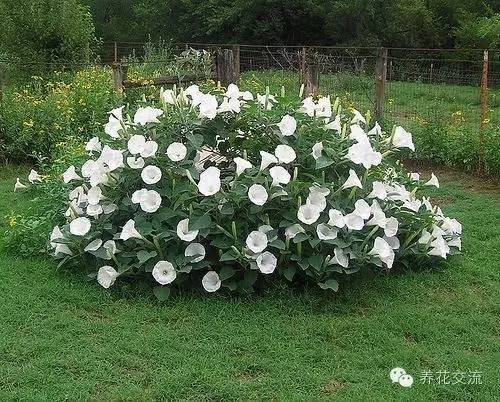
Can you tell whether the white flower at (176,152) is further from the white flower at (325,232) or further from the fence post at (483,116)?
the fence post at (483,116)

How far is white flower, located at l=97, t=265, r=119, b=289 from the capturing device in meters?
4.33

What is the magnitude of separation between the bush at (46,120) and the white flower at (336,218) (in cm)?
460

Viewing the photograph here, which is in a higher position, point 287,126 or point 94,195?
point 287,126

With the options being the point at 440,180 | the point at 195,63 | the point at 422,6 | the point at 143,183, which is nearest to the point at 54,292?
the point at 143,183

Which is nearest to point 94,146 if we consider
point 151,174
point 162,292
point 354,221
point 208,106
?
point 151,174

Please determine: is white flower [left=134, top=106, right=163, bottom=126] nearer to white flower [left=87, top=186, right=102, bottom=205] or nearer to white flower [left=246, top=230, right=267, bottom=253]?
white flower [left=87, top=186, right=102, bottom=205]

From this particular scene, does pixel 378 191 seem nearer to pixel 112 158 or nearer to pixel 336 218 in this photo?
pixel 336 218

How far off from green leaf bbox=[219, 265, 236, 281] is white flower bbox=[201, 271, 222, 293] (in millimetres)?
27

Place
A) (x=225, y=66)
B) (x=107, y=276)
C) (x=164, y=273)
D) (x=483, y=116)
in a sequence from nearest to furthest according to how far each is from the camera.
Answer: (x=164, y=273)
(x=107, y=276)
(x=483, y=116)
(x=225, y=66)

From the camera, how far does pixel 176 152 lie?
4414 mm

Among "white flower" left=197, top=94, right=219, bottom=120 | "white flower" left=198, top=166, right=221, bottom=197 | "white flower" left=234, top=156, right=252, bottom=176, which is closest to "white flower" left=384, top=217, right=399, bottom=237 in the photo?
"white flower" left=234, top=156, right=252, bottom=176

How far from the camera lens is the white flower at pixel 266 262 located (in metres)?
4.11

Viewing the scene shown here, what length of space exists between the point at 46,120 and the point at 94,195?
14.3 ft

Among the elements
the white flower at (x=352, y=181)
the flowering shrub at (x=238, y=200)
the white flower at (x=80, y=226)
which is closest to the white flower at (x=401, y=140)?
the flowering shrub at (x=238, y=200)
